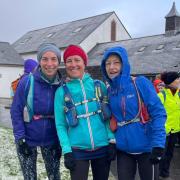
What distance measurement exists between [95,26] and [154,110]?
35.0 meters

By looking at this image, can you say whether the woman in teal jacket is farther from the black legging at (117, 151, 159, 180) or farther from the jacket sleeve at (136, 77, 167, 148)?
the jacket sleeve at (136, 77, 167, 148)

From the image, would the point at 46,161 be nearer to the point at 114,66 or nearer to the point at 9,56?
the point at 114,66

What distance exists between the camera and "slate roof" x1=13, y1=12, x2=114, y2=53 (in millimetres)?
37100

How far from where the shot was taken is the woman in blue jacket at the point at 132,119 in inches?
132

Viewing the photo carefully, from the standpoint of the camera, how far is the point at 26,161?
12.5 feet

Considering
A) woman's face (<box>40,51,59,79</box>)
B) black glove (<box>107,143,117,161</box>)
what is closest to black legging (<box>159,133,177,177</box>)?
black glove (<box>107,143,117,161</box>)

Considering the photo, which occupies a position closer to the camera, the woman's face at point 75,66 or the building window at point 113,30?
the woman's face at point 75,66

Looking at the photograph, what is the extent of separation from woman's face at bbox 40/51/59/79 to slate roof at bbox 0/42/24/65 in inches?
1468

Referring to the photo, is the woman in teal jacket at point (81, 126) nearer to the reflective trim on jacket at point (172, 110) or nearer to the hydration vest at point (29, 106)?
the hydration vest at point (29, 106)

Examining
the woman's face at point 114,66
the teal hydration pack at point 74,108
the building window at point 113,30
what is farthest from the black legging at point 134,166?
the building window at point 113,30

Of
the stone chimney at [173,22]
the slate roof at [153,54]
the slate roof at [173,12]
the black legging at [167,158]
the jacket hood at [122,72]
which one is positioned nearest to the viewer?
the jacket hood at [122,72]

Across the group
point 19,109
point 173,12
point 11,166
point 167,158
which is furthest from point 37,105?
point 173,12

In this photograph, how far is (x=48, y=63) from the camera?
3648 mm

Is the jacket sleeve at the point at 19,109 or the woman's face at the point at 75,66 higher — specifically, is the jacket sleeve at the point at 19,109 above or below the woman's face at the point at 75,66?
below
